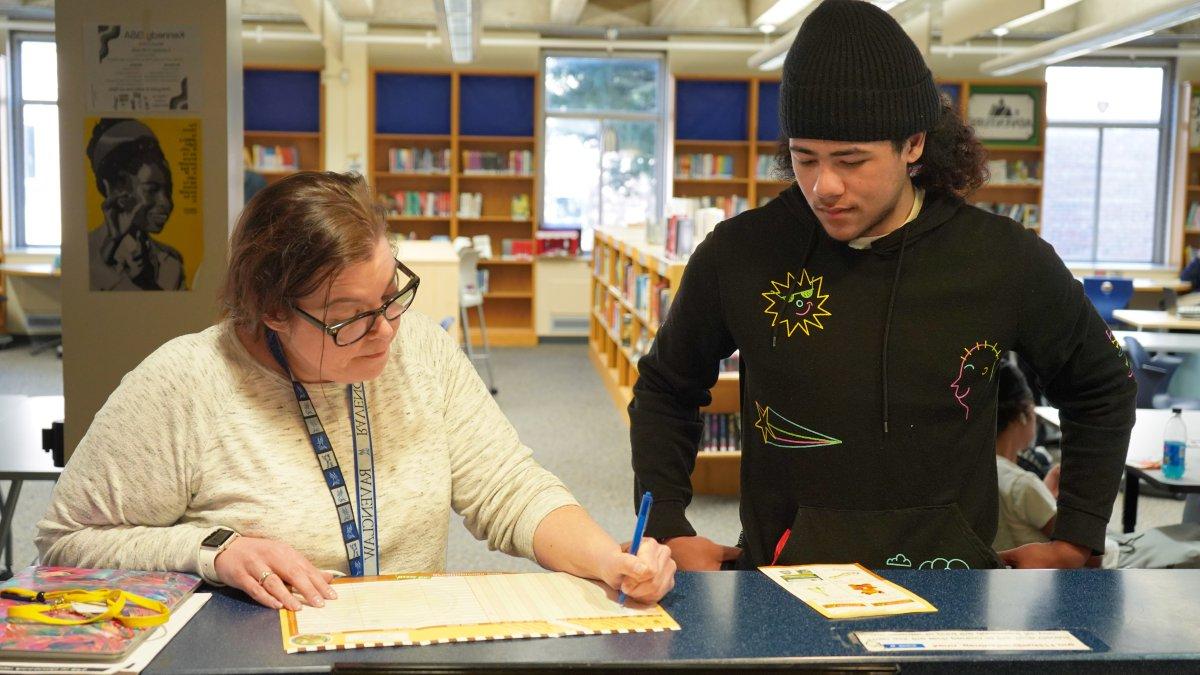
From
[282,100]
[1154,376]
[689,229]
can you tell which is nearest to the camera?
[1154,376]

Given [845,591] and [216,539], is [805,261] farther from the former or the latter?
[216,539]

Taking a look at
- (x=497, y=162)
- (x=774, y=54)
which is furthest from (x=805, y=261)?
(x=497, y=162)

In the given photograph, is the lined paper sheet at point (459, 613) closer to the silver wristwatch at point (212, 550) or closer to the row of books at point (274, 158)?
the silver wristwatch at point (212, 550)

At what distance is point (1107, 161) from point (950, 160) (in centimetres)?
1143

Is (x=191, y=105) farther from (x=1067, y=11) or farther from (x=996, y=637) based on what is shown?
(x=1067, y=11)

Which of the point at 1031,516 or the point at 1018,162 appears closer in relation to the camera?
the point at 1031,516

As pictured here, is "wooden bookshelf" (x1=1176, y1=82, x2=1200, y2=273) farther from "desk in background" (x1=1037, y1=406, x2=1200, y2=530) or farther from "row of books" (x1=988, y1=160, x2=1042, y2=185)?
"desk in background" (x1=1037, y1=406, x2=1200, y2=530)

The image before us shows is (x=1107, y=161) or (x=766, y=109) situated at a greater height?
(x=766, y=109)

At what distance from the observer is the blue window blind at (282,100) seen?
11.0 metres

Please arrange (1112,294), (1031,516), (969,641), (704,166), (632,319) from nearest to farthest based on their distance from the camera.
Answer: (969,641), (1031,516), (632,319), (1112,294), (704,166)

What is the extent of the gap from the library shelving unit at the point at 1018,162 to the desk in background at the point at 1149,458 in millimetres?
7449

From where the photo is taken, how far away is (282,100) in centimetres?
1105

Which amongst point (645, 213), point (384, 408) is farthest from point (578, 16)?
point (384, 408)

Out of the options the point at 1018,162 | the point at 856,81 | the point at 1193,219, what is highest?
the point at 1018,162
